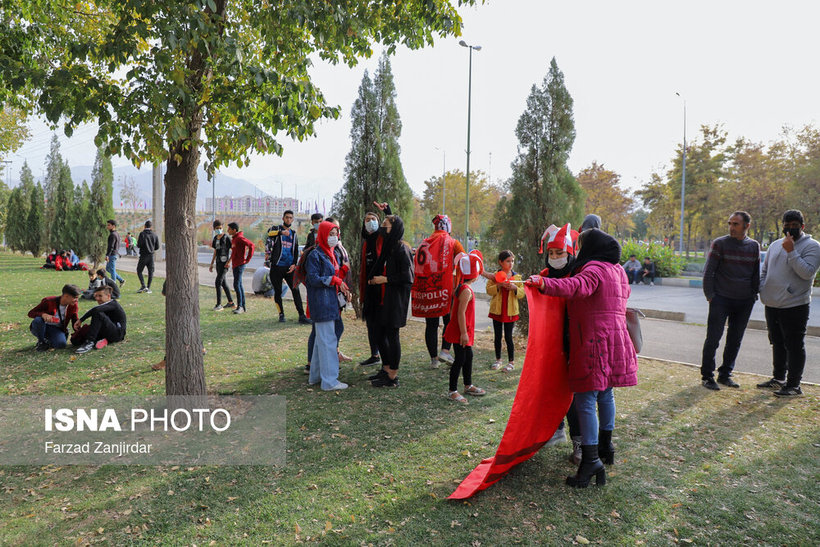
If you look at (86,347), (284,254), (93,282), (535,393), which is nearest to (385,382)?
(535,393)

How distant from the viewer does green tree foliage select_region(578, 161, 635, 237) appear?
43438 millimetres

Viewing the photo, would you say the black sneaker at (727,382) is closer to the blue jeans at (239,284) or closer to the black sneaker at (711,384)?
the black sneaker at (711,384)

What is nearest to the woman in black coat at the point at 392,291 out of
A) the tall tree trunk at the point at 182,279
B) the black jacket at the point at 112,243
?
the tall tree trunk at the point at 182,279

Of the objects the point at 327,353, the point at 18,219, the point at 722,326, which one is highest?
the point at 18,219

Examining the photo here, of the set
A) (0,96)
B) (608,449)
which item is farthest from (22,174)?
(608,449)

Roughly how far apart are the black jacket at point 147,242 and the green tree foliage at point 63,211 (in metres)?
15.1

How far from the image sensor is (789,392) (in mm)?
6117

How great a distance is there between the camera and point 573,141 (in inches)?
337

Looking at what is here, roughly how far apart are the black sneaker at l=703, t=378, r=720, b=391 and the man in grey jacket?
614 millimetres

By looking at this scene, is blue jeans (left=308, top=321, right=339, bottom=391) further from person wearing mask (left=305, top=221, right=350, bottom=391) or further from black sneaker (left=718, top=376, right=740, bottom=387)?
black sneaker (left=718, top=376, right=740, bottom=387)

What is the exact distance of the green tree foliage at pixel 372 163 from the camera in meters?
11.2

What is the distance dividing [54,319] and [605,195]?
137 feet

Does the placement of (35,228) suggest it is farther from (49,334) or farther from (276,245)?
(49,334)

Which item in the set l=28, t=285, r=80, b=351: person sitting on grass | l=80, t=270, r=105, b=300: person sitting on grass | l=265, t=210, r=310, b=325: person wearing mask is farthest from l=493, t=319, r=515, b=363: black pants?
l=80, t=270, r=105, b=300: person sitting on grass
